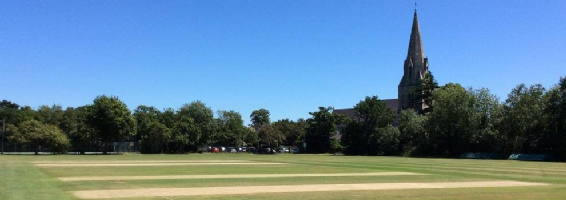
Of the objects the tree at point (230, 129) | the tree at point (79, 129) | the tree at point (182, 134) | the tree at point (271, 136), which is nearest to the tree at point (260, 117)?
the tree at point (230, 129)

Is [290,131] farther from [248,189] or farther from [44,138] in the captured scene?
[248,189]

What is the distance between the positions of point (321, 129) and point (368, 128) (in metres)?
19.3

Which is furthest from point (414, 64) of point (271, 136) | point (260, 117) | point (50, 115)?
point (50, 115)

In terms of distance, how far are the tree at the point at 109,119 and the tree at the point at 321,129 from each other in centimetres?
4284

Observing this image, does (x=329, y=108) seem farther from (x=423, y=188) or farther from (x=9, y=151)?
(x=423, y=188)

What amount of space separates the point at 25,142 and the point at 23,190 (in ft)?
221

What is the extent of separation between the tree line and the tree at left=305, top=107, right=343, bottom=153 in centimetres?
22

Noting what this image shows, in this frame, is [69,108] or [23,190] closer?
[23,190]

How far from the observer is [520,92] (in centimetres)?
6512

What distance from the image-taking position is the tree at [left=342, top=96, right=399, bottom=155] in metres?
83.9

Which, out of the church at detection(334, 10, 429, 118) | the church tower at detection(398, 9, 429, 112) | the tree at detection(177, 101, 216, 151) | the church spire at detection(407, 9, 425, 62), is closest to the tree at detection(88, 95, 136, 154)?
the tree at detection(177, 101, 216, 151)

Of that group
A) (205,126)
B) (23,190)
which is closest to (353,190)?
(23,190)

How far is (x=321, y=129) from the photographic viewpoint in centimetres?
10519

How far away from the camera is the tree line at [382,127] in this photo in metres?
62.6
